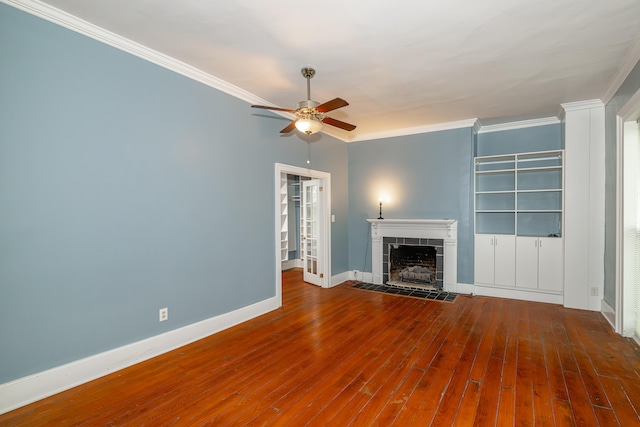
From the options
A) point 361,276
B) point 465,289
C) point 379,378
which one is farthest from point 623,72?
point 361,276

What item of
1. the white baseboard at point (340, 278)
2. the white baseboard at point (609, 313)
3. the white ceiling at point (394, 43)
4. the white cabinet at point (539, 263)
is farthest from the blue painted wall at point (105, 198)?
the white baseboard at point (609, 313)

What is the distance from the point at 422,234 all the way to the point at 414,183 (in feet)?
3.09

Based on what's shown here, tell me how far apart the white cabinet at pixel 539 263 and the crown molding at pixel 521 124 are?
190 centimetres

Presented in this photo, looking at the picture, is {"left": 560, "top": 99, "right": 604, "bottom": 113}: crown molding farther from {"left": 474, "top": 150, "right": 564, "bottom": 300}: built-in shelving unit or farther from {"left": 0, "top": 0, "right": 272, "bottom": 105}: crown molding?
{"left": 0, "top": 0, "right": 272, "bottom": 105}: crown molding

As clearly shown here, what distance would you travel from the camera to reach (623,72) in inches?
126

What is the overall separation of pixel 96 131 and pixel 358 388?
303cm

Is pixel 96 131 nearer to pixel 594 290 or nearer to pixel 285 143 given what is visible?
pixel 285 143

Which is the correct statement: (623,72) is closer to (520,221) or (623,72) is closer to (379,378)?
(520,221)

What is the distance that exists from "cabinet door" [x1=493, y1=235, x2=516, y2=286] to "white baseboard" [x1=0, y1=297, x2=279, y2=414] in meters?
4.14

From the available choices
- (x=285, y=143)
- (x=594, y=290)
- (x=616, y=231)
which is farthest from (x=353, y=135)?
(x=594, y=290)

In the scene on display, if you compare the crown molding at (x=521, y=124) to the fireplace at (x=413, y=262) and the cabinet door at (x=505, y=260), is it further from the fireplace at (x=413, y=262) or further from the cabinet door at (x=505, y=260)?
the fireplace at (x=413, y=262)

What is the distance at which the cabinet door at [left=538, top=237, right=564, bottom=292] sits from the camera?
4.43 m

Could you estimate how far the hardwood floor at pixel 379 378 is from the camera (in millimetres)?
2045

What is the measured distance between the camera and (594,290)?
4117mm
